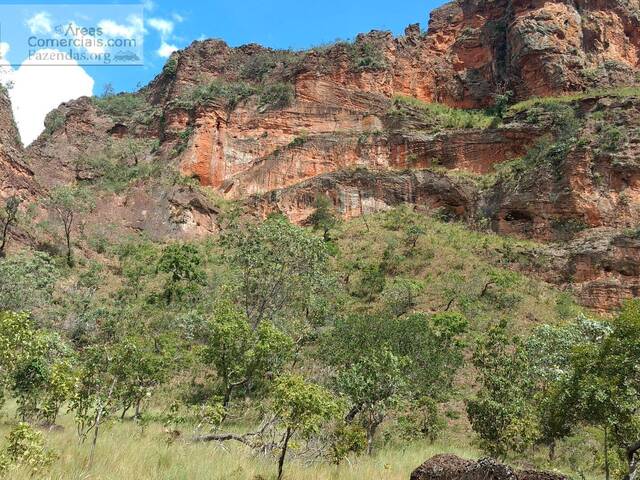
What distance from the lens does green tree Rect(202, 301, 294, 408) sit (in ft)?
42.4

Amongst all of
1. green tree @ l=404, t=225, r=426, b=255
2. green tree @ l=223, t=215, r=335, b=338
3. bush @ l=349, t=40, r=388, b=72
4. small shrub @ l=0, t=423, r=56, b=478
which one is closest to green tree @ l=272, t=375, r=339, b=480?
small shrub @ l=0, t=423, r=56, b=478

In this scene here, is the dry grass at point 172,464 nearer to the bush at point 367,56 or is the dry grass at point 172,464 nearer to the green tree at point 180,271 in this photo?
the green tree at point 180,271

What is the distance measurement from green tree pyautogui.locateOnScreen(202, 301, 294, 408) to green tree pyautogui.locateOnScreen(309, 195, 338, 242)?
778 inches

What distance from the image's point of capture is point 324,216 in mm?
35438

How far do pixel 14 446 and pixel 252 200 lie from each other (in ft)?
111

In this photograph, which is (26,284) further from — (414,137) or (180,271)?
(414,137)

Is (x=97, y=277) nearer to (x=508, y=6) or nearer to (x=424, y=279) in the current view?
(x=424, y=279)

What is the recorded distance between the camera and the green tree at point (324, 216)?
113 ft

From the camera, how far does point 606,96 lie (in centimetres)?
3647

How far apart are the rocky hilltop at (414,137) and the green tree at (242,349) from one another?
18513 millimetres

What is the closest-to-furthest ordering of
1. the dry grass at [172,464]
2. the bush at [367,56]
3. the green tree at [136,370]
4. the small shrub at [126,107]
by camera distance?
1. the dry grass at [172,464]
2. the green tree at [136,370]
3. the bush at [367,56]
4. the small shrub at [126,107]

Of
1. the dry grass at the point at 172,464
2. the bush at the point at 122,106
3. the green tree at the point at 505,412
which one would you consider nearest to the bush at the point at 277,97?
the bush at the point at 122,106

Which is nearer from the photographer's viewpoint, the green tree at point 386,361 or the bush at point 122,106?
the green tree at point 386,361

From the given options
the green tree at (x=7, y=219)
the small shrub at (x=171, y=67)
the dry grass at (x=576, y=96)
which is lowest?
the green tree at (x=7, y=219)
